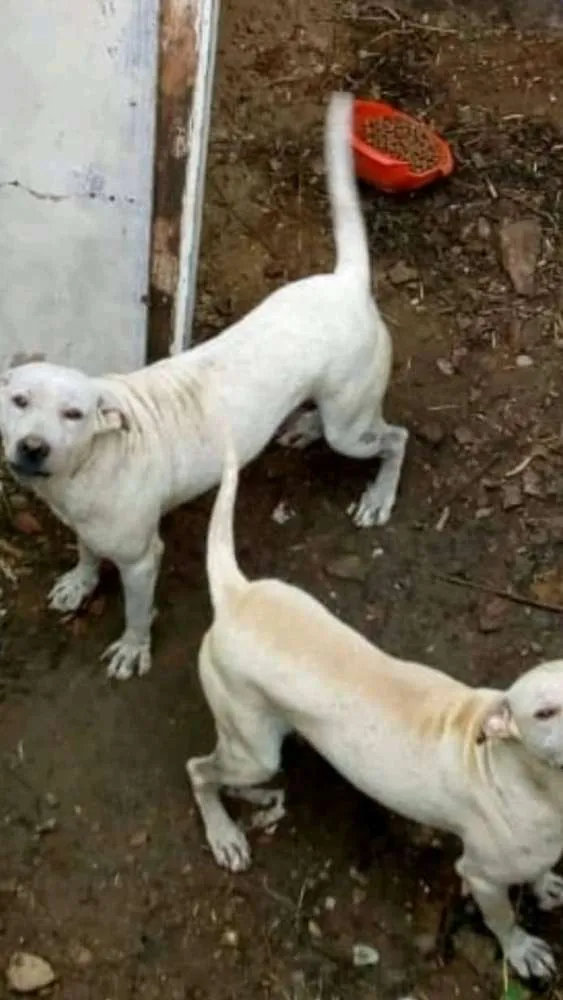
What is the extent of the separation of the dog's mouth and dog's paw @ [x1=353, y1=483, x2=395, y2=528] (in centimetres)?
126

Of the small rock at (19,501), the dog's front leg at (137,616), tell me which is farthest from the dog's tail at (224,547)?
the small rock at (19,501)

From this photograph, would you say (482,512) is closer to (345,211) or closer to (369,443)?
(369,443)

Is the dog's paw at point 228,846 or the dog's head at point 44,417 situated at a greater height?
the dog's head at point 44,417

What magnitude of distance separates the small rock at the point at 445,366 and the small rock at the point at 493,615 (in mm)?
987

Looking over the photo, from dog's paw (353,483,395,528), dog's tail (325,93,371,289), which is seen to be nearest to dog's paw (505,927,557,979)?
dog's paw (353,483,395,528)

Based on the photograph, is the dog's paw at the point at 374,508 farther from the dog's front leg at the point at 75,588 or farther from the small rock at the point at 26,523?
the small rock at the point at 26,523

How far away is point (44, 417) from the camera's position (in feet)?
14.9

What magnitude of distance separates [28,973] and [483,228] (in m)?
3.22

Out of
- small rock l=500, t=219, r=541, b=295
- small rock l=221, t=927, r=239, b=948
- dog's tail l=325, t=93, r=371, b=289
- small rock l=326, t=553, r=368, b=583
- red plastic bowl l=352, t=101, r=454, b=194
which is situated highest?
dog's tail l=325, t=93, r=371, b=289

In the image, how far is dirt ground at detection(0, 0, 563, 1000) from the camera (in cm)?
462

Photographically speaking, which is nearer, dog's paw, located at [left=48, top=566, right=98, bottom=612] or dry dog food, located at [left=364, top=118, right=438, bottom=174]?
dog's paw, located at [left=48, top=566, right=98, bottom=612]

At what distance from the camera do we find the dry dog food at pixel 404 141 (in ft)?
21.4

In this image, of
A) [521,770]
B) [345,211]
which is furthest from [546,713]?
[345,211]

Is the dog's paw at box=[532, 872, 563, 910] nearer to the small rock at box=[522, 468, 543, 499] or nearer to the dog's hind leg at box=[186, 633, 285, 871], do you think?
the dog's hind leg at box=[186, 633, 285, 871]
